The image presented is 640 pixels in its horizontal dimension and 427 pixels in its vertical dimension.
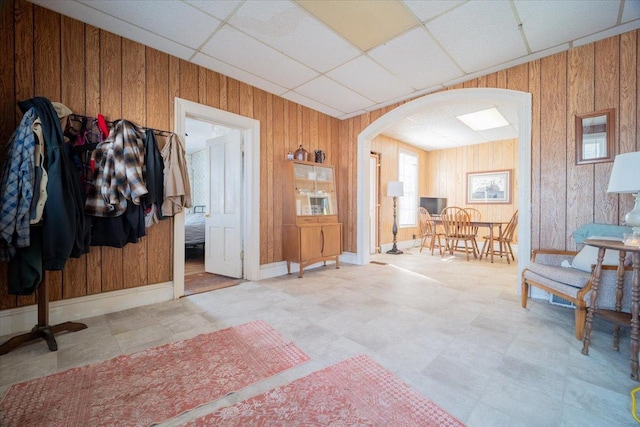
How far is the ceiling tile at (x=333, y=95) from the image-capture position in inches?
143

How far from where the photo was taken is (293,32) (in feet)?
8.34

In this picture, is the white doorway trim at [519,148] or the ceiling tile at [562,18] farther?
the white doorway trim at [519,148]

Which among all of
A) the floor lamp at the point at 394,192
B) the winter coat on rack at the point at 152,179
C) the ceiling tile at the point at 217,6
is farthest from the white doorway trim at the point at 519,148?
the winter coat on rack at the point at 152,179

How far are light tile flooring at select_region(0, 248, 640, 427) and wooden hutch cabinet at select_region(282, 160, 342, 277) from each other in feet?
2.01

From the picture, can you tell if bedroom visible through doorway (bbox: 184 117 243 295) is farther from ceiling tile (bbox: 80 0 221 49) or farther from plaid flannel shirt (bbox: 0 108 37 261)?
plaid flannel shirt (bbox: 0 108 37 261)

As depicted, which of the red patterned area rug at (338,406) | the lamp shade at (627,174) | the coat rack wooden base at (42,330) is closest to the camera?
the red patterned area rug at (338,406)

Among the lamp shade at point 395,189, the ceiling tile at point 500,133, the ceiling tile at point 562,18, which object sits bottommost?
the lamp shade at point 395,189

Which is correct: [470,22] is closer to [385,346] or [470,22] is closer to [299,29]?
[299,29]

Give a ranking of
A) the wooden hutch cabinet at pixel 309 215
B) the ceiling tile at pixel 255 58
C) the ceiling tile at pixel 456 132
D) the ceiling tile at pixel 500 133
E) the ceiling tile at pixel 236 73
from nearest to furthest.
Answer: the ceiling tile at pixel 255 58 → the ceiling tile at pixel 236 73 → the wooden hutch cabinet at pixel 309 215 → the ceiling tile at pixel 456 132 → the ceiling tile at pixel 500 133

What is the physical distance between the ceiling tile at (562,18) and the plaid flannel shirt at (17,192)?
3.84 m

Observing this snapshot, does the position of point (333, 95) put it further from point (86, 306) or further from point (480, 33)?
point (86, 306)

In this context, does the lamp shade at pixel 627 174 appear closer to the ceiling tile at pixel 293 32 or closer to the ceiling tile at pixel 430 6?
the ceiling tile at pixel 430 6

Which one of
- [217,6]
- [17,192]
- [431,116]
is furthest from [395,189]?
[17,192]

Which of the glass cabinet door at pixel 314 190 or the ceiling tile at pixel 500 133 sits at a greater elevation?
the ceiling tile at pixel 500 133
